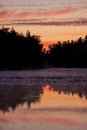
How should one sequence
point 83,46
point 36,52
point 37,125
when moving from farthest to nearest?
point 83,46
point 36,52
point 37,125

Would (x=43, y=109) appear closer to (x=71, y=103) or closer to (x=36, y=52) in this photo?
(x=71, y=103)

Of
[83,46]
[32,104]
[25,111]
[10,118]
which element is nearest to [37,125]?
[10,118]

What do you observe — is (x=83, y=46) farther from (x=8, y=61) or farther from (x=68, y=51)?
(x=8, y=61)

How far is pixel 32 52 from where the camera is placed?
89.1 m

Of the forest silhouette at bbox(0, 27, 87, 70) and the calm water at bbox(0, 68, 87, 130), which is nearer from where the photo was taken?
the calm water at bbox(0, 68, 87, 130)

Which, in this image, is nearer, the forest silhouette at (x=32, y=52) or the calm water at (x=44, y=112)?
the calm water at (x=44, y=112)

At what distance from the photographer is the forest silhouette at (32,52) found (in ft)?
262

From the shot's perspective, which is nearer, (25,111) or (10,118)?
(10,118)

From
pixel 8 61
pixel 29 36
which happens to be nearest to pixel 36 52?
pixel 29 36

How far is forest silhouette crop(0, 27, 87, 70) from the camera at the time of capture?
3147 inches

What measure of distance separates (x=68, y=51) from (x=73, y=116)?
99.5 meters

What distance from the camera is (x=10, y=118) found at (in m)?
12.5

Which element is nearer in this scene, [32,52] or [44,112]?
[44,112]

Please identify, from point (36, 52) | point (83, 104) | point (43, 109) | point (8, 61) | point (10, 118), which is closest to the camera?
point (10, 118)
